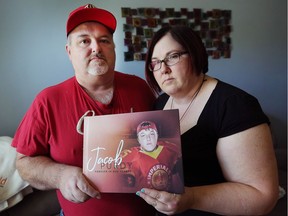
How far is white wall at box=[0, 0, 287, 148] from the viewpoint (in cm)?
205

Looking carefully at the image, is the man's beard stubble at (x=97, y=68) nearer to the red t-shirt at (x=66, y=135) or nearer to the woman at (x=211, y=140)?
the red t-shirt at (x=66, y=135)

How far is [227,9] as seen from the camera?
2572 mm

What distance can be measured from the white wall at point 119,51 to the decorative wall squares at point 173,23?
0.05 meters

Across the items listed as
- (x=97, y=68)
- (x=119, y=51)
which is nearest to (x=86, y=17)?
(x=97, y=68)

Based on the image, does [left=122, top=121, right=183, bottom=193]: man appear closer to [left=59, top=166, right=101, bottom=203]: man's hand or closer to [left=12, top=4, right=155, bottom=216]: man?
[left=59, top=166, right=101, bottom=203]: man's hand

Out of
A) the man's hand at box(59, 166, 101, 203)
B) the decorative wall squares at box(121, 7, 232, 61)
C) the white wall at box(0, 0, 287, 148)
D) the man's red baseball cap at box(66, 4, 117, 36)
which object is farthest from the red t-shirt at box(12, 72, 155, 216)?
the decorative wall squares at box(121, 7, 232, 61)

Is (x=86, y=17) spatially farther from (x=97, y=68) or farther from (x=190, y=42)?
(x=190, y=42)

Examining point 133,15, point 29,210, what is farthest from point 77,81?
point 133,15

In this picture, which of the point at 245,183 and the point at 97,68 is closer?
the point at 245,183

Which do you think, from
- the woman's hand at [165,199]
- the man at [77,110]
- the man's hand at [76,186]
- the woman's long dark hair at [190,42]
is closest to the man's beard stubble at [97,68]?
the man at [77,110]

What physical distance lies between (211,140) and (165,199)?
24cm

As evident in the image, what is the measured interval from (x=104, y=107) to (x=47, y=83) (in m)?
1.36

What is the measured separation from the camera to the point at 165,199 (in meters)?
0.64

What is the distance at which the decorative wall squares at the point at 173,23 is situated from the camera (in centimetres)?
232
